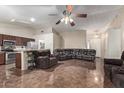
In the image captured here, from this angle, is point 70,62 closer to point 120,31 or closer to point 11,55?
point 120,31

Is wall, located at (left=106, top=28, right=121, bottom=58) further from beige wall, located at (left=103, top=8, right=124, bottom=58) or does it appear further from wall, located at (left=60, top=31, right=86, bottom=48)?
wall, located at (left=60, top=31, right=86, bottom=48)

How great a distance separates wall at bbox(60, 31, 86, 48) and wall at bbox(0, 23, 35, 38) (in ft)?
6.32

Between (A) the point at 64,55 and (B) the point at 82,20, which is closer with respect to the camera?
(B) the point at 82,20

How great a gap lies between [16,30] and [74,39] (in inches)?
129

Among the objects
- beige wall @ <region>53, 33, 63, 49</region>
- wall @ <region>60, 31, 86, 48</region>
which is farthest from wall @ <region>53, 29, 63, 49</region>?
wall @ <region>60, 31, 86, 48</region>

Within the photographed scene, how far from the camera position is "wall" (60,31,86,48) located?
5242 millimetres

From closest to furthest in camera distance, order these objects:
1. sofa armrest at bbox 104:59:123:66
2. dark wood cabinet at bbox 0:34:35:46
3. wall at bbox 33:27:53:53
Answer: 1. sofa armrest at bbox 104:59:123:66
2. wall at bbox 33:27:53:53
3. dark wood cabinet at bbox 0:34:35:46

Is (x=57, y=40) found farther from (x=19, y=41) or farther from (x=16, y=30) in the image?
(x=19, y=41)

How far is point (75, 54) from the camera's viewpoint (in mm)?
6090

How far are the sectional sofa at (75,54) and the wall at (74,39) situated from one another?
0.36 metres

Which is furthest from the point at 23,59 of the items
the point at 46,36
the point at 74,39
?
the point at 74,39

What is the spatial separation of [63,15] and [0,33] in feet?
12.1
